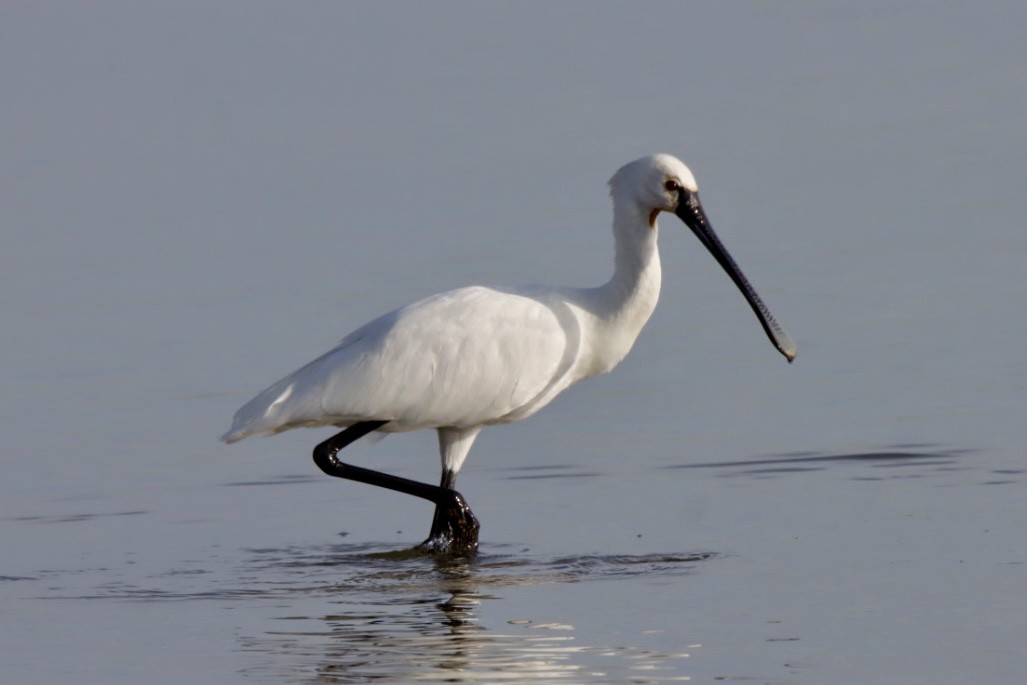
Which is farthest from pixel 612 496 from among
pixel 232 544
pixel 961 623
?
pixel 961 623

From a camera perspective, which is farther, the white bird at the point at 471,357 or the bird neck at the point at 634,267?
the bird neck at the point at 634,267

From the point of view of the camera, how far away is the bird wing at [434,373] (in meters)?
13.4

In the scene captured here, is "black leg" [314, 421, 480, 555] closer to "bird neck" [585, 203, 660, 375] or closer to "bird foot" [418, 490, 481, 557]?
"bird foot" [418, 490, 481, 557]

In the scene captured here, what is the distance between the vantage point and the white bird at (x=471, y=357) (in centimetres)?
1341

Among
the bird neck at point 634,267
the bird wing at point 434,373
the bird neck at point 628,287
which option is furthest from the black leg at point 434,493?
the bird neck at point 634,267

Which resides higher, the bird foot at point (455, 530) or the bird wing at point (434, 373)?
the bird wing at point (434, 373)

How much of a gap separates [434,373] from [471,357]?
233mm

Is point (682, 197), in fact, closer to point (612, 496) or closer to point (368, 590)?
point (612, 496)

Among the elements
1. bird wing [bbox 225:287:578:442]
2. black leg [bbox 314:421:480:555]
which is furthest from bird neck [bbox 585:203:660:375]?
black leg [bbox 314:421:480:555]

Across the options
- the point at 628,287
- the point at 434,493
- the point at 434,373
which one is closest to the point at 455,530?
the point at 434,493

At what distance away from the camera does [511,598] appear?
11.8 meters

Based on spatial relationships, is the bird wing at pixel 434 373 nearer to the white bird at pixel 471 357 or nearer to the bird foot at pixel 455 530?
the white bird at pixel 471 357

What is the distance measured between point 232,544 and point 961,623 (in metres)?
5.08

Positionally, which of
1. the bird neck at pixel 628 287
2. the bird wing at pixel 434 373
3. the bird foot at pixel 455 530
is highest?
the bird neck at pixel 628 287
